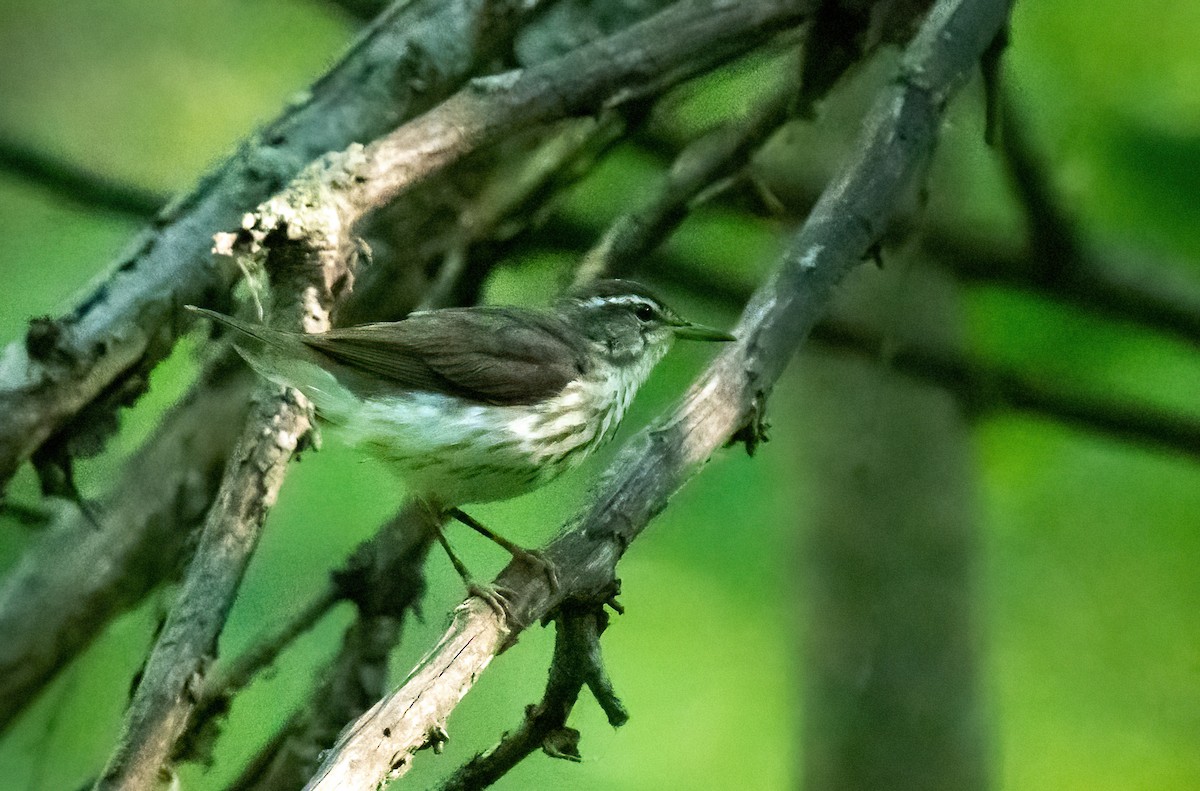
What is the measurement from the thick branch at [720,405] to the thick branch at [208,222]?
1.16 m

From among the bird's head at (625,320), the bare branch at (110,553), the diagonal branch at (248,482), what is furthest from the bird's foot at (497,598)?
the bare branch at (110,553)

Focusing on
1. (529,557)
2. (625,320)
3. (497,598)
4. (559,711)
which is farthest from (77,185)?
(559,711)

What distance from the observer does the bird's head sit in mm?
3006

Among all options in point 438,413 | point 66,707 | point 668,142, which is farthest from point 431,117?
point 66,707

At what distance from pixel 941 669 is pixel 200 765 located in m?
2.13

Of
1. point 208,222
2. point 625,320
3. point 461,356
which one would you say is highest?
point 208,222

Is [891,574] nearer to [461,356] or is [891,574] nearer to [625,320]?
[625,320]

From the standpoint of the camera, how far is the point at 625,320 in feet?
10.1

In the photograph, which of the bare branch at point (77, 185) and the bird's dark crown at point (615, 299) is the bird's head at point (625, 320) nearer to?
the bird's dark crown at point (615, 299)

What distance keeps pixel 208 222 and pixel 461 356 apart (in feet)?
2.69

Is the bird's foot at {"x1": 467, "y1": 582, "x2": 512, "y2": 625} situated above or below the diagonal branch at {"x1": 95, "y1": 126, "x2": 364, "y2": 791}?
below

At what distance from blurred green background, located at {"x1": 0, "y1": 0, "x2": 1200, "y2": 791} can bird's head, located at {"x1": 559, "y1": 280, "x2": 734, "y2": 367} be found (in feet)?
1.70

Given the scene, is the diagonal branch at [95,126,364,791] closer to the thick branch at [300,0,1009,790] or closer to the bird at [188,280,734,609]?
the bird at [188,280,734,609]

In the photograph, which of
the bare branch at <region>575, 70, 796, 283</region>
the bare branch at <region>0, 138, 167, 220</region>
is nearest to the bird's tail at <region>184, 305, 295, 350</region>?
the bare branch at <region>575, 70, 796, 283</region>
